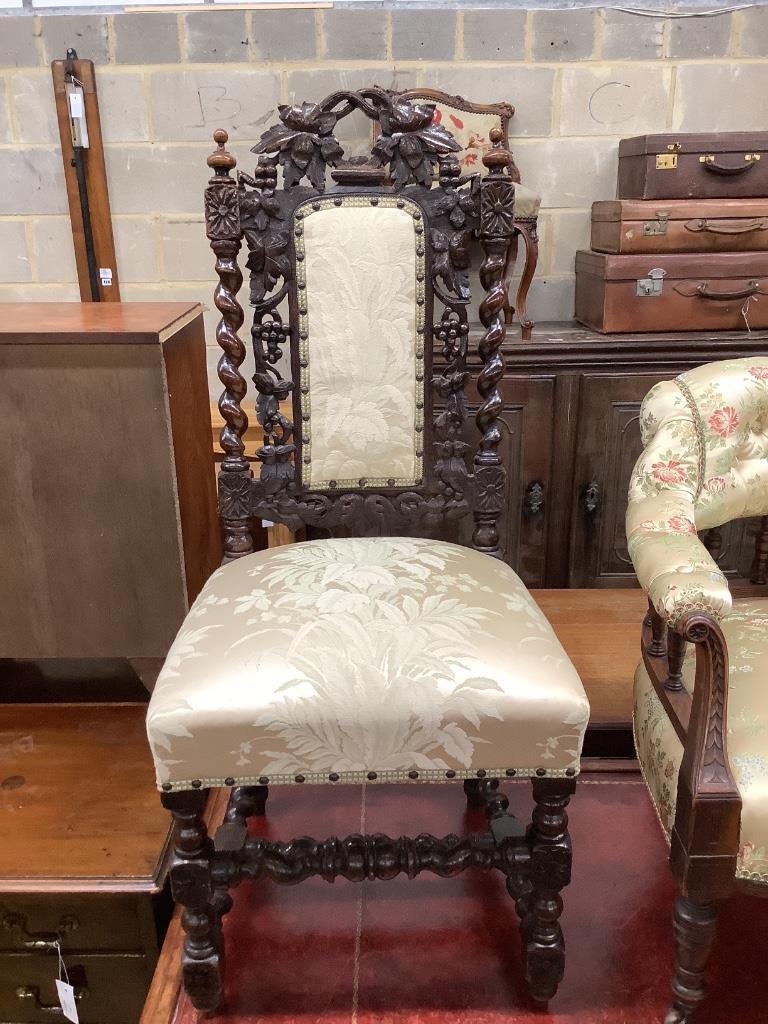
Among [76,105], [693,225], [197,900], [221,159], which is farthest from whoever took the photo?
[76,105]

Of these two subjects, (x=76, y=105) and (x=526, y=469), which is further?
(x=76, y=105)

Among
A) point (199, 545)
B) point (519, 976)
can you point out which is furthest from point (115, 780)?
point (519, 976)

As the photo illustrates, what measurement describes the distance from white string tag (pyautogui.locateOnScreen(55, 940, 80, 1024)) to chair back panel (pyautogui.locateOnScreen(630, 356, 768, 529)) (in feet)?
3.76

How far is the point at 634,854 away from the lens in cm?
137

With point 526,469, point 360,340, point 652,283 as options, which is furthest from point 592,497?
point 360,340

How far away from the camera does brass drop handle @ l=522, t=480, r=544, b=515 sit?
1.94m

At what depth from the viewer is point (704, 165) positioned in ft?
6.00

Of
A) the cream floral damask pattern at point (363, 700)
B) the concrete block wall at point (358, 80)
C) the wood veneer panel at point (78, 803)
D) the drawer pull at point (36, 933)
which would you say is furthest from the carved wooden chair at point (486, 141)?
the drawer pull at point (36, 933)

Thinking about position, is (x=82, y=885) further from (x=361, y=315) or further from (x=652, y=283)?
(x=652, y=283)

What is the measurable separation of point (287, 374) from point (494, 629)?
140 centimetres

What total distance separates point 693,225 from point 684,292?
0.15 m

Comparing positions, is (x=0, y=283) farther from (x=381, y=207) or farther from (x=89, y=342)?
(x=381, y=207)

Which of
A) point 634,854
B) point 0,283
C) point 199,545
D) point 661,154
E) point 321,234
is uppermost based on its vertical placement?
point 661,154

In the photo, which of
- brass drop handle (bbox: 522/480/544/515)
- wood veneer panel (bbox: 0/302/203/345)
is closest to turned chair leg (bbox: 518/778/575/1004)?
wood veneer panel (bbox: 0/302/203/345)
